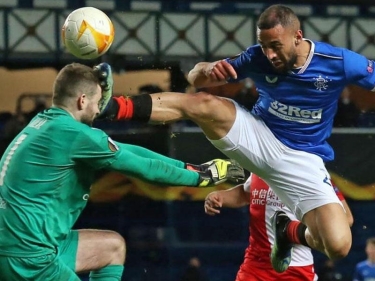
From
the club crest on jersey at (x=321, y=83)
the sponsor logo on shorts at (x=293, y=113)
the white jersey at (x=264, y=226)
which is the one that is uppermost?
the club crest on jersey at (x=321, y=83)

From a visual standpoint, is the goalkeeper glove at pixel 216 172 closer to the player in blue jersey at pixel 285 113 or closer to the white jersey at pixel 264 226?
the player in blue jersey at pixel 285 113

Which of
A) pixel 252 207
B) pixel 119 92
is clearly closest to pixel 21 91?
pixel 119 92

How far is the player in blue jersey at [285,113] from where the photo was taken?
15.1ft

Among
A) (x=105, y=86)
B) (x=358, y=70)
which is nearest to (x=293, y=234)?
(x=358, y=70)

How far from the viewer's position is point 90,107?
4000mm

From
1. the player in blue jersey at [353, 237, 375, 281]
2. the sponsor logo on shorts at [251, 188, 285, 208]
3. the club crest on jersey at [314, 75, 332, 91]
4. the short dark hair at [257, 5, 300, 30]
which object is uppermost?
the short dark hair at [257, 5, 300, 30]

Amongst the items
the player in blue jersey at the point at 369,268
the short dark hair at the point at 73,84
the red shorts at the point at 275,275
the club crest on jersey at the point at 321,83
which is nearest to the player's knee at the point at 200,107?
the club crest on jersey at the point at 321,83

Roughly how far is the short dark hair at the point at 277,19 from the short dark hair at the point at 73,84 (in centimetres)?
111

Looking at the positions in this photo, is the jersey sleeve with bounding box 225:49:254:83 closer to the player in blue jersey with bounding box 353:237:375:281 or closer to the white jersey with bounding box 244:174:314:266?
the white jersey with bounding box 244:174:314:266

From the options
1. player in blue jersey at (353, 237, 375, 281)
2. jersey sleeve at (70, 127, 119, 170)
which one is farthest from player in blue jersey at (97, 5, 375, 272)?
player in blue jersey at (353, 237, 375, 281)

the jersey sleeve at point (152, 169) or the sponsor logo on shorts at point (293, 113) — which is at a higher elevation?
the sponsor logo on shorts at point (293, 113)

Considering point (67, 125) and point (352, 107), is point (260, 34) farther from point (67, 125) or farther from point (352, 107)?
point (352, 107)

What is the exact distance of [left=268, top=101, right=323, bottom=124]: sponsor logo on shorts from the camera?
4.82 m

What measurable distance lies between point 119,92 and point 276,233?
14.9ft
